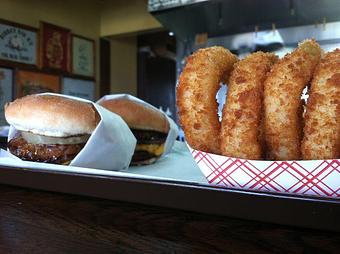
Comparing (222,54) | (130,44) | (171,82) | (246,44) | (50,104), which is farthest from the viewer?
(171,82)

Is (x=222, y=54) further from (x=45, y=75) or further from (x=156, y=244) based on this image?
(x=45, y=75)

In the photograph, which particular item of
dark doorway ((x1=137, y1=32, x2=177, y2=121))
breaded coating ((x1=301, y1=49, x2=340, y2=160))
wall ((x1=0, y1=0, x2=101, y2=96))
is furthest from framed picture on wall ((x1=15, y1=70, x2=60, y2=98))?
breaded coating ((x1=301, y1=49, x2=340, y2=160))

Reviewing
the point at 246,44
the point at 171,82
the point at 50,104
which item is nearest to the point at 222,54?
the point at 50,104

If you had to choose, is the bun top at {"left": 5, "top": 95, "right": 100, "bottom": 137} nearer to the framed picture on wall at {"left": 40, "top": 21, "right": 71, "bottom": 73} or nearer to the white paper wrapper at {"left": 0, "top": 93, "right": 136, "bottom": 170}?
the white paper wrapper at {"left": 0, "top": 93, "right": 136, "bottom": 170}

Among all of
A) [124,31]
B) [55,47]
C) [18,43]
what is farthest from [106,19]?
[18,43]

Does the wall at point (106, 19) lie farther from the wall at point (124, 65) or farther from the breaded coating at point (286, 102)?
the breaded coating at point (286, 102)

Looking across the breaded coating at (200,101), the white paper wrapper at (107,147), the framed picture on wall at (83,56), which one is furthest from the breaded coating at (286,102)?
the framed picture on wall at (83,56)
